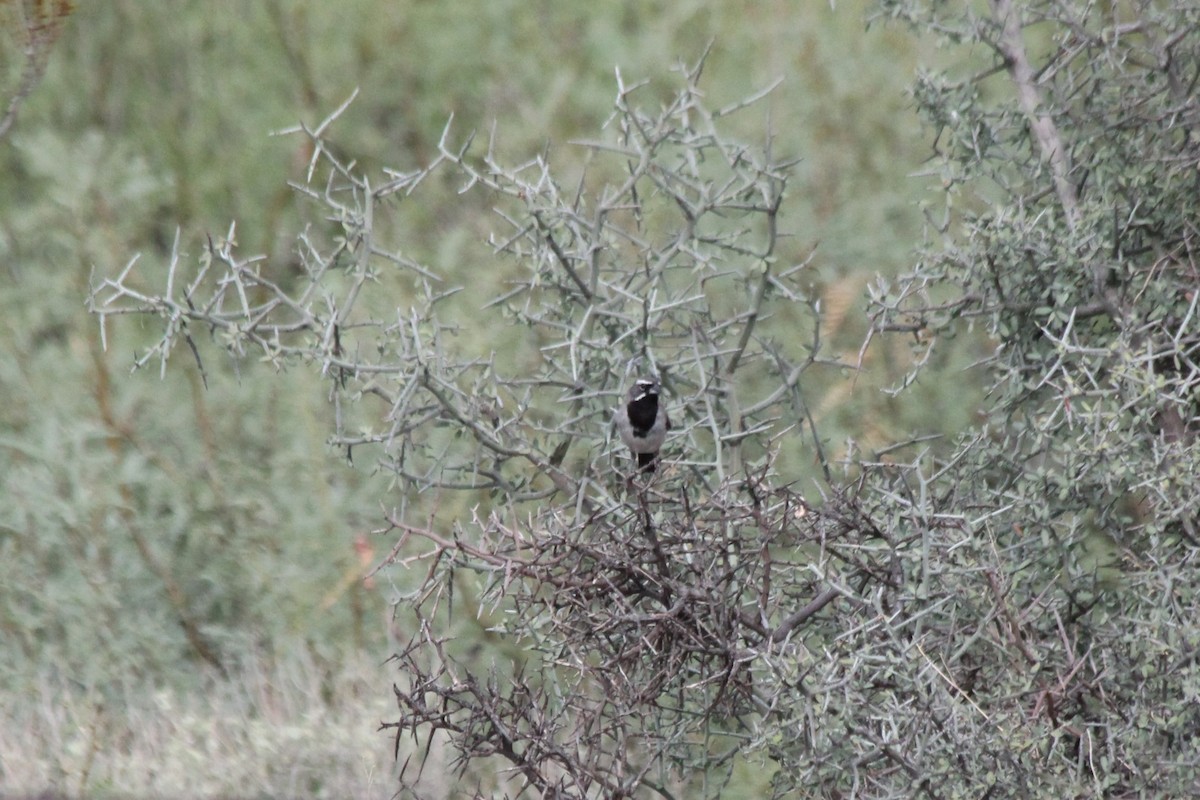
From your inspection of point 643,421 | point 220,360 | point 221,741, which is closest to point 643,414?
point 643,421

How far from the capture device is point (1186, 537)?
3.06 m

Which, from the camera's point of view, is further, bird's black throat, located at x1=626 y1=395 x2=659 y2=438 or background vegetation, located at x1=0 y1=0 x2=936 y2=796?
background vegetation, located at x1=0 y1=0 x2=936 y2=796

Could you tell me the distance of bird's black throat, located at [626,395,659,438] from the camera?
3354 millimetres

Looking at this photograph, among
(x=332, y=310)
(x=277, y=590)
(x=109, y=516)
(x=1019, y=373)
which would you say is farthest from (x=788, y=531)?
(x=109, y=516)

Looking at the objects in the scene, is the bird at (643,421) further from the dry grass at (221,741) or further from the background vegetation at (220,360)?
the dry grass at (221,741)

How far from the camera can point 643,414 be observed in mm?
3367

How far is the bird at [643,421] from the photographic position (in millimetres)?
3322

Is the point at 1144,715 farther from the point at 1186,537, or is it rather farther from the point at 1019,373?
the point at 1019,373


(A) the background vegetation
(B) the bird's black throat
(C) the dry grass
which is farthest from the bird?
(C) the dry grass

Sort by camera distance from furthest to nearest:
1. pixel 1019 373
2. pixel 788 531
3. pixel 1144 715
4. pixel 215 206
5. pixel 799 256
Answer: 1. pixel 215 206
2. pixel 799 256
3. pixel 1019 373
4. pixel 788 531
5. pixel 1144 715

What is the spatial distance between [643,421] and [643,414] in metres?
0.03

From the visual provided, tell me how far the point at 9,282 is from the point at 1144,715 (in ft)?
21.9

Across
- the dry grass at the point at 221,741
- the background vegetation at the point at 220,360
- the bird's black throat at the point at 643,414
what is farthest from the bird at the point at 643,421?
the dry grass at the point at 221,741

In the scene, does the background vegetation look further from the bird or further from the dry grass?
the bird
